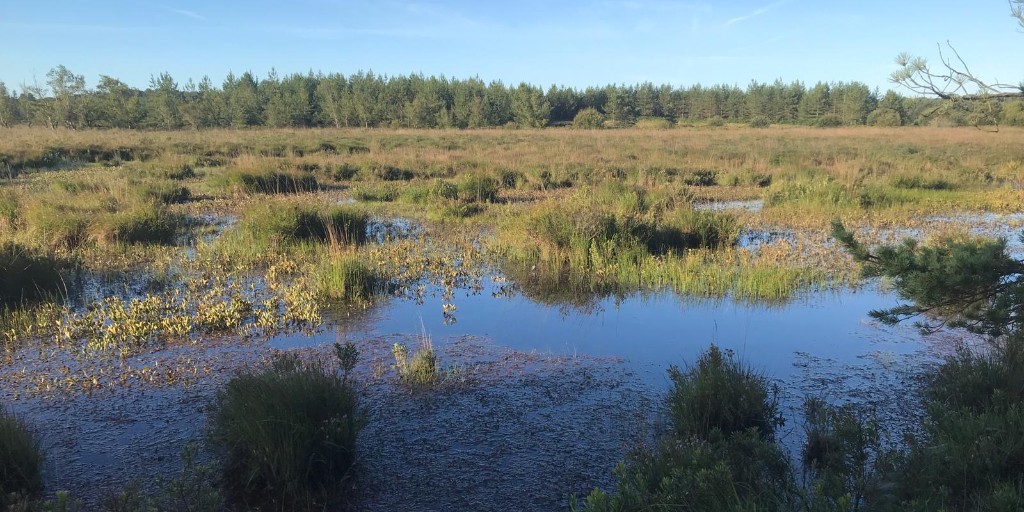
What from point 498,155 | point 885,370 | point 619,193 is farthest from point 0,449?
point 498,155

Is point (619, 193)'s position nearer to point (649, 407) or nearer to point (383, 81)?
point (649, 407)

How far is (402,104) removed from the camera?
229ft

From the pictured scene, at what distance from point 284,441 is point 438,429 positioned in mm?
1051

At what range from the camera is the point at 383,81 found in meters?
83.0

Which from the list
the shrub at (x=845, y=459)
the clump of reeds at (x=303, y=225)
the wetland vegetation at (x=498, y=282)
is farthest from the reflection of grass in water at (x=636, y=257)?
the shrub at (x=845, y=459)

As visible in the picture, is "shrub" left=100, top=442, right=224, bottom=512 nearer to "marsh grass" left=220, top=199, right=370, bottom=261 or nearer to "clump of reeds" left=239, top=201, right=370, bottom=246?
"marsh grass" left=220, top=199, right=370, bottom=261

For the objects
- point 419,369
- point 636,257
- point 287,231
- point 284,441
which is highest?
point 287,231

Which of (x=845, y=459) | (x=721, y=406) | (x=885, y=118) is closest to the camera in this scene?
(x=845, y=459)

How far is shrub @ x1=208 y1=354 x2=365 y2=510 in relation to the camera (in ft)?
11.1

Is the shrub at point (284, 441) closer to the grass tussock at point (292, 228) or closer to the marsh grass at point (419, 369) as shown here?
the marsh grass at point (419, 369)

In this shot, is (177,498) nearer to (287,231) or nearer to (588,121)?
(287,231)

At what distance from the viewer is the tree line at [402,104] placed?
50.9m

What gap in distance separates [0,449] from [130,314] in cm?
313

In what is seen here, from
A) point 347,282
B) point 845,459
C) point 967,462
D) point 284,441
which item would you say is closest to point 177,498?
point 284,441
